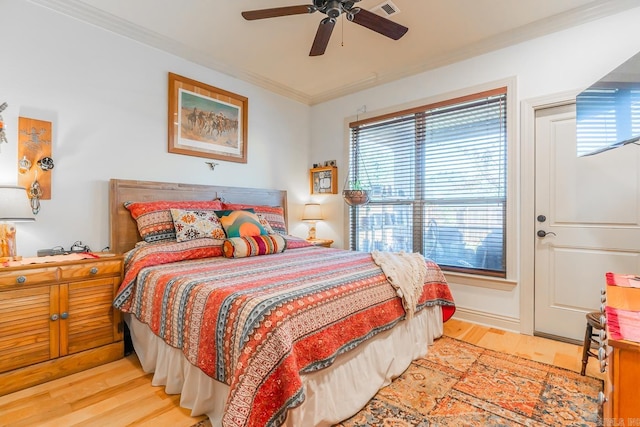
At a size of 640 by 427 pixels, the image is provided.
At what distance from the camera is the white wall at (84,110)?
226cm

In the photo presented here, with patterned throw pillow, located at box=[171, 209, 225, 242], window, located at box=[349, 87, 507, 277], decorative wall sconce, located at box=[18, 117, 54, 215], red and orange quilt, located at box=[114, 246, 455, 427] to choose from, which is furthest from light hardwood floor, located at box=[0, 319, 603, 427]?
decorative wall sconce, located at box=[18, 117, 54, 215]

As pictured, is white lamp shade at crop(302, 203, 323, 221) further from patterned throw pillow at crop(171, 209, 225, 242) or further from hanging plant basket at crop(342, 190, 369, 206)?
patterned throw pillow at crop(171, 209, 225, 242)

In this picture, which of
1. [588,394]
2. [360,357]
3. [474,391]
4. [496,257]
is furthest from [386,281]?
[496,257]

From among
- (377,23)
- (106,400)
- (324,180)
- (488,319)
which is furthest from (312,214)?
(106,400)

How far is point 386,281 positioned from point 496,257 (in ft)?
5.16

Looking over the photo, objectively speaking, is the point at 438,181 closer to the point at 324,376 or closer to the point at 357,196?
the point at 357,196

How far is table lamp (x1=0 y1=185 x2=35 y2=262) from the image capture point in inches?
76.2

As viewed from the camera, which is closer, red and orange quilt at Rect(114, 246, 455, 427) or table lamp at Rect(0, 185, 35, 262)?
red and orange quilt at Rect(114, 246, 455, 427)

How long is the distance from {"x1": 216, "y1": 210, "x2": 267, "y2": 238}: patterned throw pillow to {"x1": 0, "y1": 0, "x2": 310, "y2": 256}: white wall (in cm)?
70

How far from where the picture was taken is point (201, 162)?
332cm

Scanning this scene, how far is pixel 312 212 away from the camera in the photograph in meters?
4.25

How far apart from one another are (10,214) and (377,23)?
269 cm

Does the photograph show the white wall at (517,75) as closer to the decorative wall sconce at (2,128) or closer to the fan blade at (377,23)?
the fan blade at (377,23)

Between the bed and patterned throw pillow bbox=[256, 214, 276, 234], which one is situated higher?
Result: patterned throw pillow bbox=[256, 214, 276, 234]
